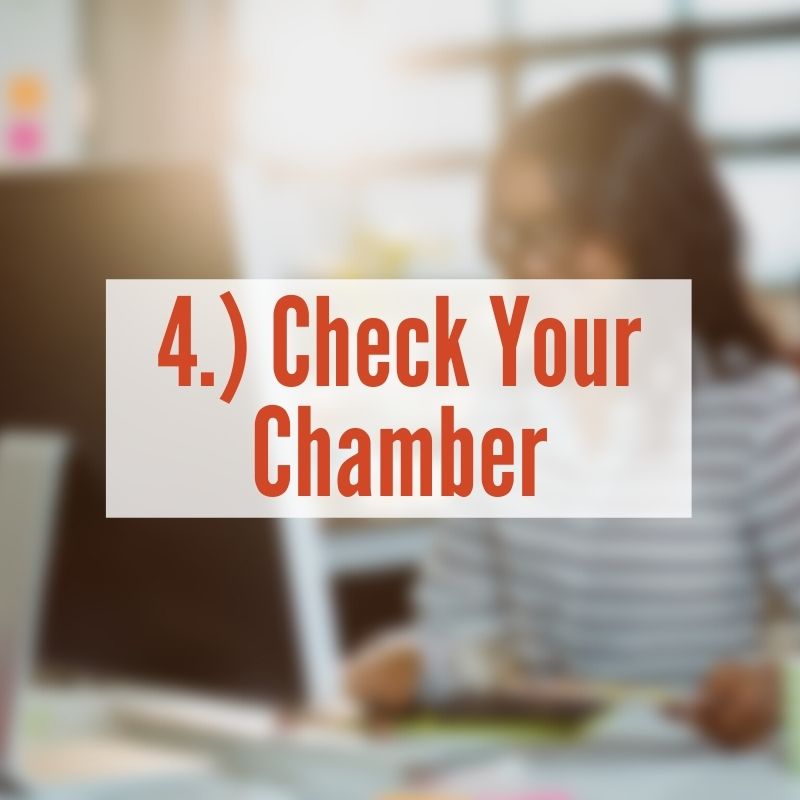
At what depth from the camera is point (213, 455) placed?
565 mm

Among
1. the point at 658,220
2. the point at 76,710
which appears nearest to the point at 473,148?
the point at 658,220

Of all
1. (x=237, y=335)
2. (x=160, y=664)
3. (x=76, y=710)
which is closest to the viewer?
(x=237, y=335)

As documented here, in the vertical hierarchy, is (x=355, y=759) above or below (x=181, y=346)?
below

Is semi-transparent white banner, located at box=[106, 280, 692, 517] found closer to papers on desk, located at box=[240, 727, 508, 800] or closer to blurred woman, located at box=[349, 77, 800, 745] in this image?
blurred woman, located at box=[349, 77, 800, 745]

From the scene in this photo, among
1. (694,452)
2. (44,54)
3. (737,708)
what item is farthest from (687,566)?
(44,54)

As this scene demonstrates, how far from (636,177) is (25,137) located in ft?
6.50

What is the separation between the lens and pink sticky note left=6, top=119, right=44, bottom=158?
2656mm

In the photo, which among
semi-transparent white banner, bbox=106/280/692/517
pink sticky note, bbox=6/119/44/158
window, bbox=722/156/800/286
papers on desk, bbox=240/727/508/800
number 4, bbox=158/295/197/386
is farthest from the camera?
pink sticky note, bbox=6/119/44/158

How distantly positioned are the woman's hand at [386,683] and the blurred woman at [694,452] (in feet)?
0.81

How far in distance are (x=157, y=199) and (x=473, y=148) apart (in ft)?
7.86

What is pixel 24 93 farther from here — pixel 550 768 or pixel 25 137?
pixel 550 768

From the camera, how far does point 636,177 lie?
1.05 metres

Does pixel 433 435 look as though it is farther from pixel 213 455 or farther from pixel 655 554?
pixel 213 455

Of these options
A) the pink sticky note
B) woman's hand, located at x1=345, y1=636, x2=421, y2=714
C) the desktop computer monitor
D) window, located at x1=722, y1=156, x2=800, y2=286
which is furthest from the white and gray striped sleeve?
the pink sticky note
